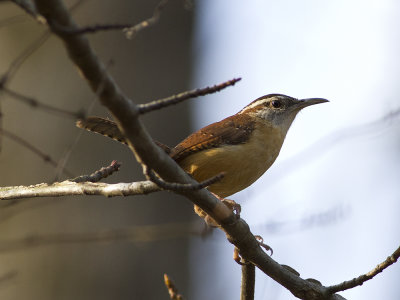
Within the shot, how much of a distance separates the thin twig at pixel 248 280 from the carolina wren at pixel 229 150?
2.12 feet

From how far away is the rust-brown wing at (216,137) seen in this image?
158 inches

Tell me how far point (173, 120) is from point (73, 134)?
1.26 m

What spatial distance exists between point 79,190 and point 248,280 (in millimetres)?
1191

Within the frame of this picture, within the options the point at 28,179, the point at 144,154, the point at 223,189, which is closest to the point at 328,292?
the point at 223,189

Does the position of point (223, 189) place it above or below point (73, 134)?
below

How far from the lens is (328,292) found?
3.26 metres

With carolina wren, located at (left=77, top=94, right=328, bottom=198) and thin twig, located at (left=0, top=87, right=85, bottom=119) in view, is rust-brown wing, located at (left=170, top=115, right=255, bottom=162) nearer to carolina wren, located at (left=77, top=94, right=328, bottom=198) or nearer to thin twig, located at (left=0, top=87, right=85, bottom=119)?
carolina wren, located at (left=77, top=94, right=328, bottom=198)

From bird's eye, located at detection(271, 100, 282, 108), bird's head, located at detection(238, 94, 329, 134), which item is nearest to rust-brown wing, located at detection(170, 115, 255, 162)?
bird's head, located at detection(238, 94, 329, 134)

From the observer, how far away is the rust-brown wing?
4023 mm

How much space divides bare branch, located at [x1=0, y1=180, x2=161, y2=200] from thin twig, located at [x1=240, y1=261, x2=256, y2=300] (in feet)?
3.53

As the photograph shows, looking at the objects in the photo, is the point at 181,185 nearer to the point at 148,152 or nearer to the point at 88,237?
the point at 148,152

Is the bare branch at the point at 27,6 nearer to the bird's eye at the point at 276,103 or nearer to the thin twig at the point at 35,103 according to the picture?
the thin twig at the point at 35,103

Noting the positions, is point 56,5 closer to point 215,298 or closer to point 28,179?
point 215,298

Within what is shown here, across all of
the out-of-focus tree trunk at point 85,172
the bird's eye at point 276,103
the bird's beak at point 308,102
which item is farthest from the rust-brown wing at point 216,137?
the out-of-focus tree trunk at point 85,172
